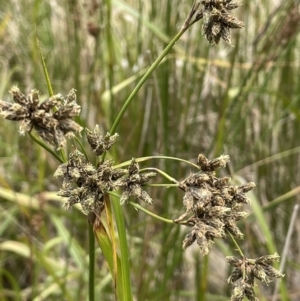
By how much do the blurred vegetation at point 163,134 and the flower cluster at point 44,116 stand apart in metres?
0.81

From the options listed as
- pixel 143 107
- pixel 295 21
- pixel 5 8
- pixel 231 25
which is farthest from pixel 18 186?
A: pixel 231 25

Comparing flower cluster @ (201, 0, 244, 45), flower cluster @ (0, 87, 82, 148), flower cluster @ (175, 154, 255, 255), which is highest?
flower cluster @ (201, 0, 244, 45)

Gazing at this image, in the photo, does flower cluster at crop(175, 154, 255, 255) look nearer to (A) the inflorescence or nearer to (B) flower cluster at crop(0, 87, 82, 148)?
(A) the inflorescence

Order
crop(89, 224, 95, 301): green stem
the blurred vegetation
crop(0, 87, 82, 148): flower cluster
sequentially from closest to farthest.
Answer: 1. crop(0, 87, 82, 148): flower cluster
2. crop(89, 224, 95, 301): green stem
3. the blurred vegetation

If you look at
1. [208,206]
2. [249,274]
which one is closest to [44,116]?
[208,206]

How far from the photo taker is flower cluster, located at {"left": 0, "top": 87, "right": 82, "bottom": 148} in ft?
1.50

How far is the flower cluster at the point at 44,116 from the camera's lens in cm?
46

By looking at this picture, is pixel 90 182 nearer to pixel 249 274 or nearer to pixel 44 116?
pixel 44 116

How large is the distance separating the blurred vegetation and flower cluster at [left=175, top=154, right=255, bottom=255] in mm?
693

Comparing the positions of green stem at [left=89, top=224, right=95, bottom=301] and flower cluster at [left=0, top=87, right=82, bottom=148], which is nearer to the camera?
flower cluster at [left=0, top=87, right=82, bottom=148]

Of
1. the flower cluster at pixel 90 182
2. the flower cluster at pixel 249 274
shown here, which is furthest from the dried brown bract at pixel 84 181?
the flower cluster at pixel 249 274

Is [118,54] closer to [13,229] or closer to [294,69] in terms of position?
[294,69]

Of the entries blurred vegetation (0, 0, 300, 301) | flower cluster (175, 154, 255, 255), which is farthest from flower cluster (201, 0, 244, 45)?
blurred vegetation (0, 0, 300, 301)

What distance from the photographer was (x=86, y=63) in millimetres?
1859
